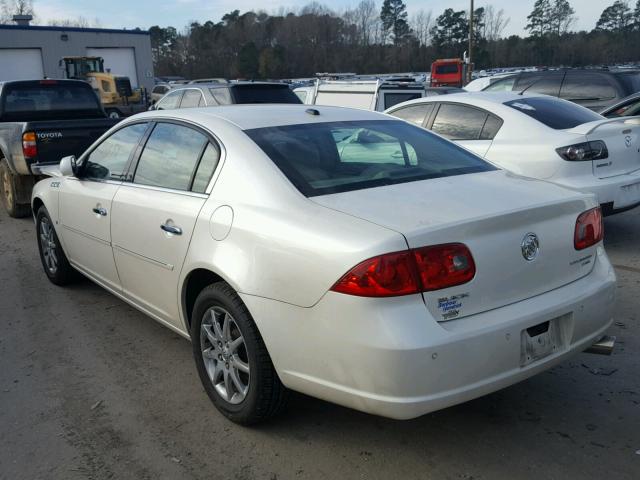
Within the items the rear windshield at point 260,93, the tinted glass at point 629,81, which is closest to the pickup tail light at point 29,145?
the rear windshield at point 260,93

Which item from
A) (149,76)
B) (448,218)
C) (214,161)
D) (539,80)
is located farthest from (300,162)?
(149,76)

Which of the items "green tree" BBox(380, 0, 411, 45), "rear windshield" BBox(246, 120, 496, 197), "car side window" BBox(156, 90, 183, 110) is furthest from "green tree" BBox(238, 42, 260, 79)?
"rear windshield" BBox(246, 120, 496, 197)

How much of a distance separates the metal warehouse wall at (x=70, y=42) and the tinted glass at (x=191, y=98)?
103 ft

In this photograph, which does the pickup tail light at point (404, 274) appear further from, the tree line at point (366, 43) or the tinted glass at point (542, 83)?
the tree line at point (366, 43)

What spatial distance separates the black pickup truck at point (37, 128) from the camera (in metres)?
8.16

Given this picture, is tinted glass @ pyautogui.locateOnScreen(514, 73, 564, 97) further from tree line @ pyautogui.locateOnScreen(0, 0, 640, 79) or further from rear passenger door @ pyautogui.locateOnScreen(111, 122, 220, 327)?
tree line @ pyautogui.locateOnScreen(0, 0, 640, 79)

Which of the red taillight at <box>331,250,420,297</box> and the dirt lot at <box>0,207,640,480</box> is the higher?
the red taillight at <box>331,250,420,297</box>

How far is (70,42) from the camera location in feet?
148

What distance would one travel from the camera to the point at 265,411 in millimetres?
3111

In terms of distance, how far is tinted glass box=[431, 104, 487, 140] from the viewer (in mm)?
6844

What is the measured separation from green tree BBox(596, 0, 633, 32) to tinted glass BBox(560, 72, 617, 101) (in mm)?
70928

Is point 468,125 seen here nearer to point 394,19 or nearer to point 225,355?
point 225,355

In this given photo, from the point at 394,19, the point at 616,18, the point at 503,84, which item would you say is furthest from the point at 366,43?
the point at 503,84

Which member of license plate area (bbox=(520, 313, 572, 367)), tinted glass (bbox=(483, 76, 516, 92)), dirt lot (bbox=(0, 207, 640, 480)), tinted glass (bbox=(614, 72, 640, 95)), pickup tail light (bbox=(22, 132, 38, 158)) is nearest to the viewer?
license plate area (bbox=(520, 313, 572, 367))
